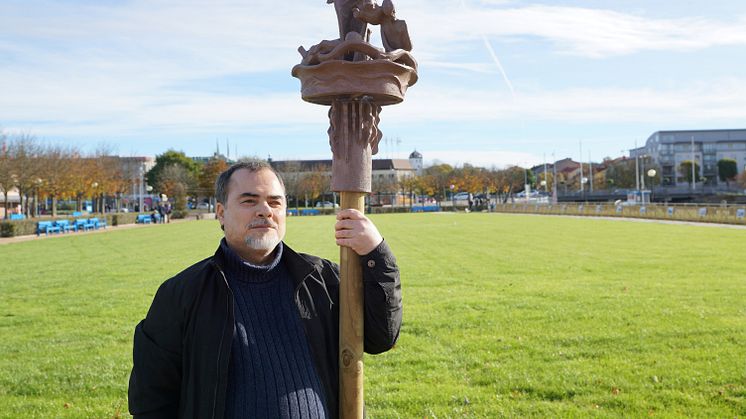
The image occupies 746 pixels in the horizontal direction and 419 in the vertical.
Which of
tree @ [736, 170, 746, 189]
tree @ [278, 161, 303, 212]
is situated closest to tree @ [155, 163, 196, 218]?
tree @ [278, 161, 303, 212]

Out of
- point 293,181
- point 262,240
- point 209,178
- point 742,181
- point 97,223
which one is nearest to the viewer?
point 262,240

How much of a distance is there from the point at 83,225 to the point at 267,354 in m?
39.7

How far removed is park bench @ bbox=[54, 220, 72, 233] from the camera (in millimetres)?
35350

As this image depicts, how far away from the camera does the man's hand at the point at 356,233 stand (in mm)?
2643

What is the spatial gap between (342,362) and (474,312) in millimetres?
7043

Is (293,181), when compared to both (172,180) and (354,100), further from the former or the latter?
(354,100)

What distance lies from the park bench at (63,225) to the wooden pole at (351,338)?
119ft

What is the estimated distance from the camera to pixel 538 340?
770 centimetres

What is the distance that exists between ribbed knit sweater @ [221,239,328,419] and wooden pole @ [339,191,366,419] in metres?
0.10

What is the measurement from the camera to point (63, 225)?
3616cm

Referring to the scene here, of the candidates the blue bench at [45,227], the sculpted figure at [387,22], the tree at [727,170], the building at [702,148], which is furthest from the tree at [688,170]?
the sculpted figure at [387,22]

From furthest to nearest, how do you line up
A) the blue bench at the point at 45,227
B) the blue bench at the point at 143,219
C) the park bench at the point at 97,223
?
the blue bench at the point at 143,219, the park bench at the point at 97,223, the blue bench at the point at 45,227

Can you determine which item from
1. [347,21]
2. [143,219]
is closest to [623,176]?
[143,219]

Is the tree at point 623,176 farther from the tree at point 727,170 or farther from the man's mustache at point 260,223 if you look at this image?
the man's mustache at point 260,223
